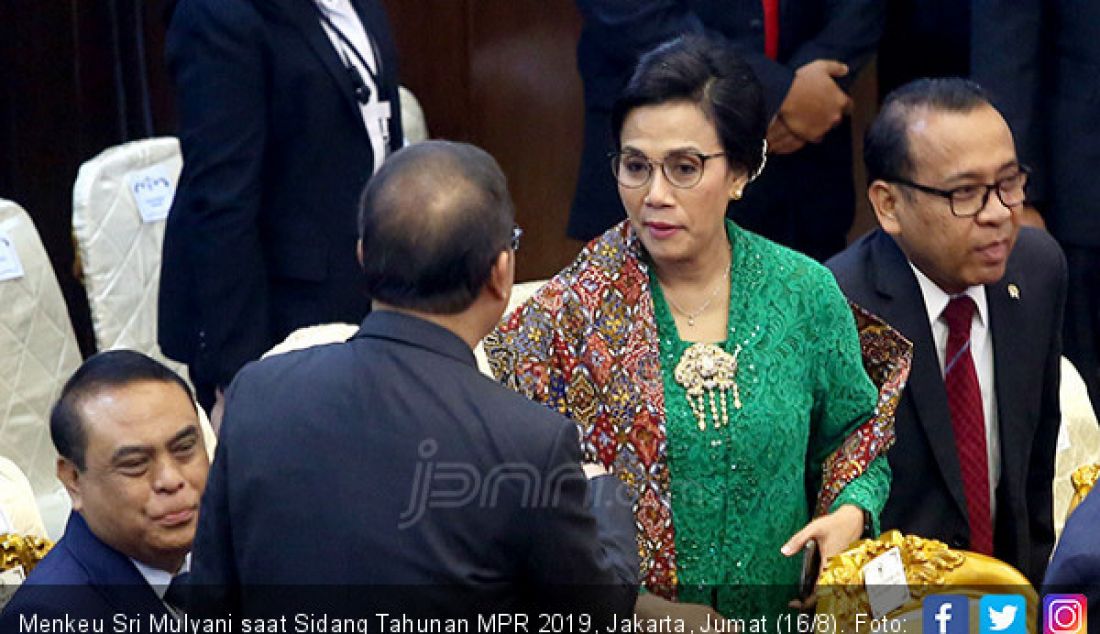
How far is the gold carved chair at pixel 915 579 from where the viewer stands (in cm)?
249

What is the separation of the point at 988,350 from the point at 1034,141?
3.94 feet

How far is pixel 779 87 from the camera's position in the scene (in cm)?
398

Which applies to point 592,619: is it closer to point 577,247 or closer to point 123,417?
point 123,417

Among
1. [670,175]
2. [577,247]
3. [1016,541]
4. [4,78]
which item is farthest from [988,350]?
[4,78]

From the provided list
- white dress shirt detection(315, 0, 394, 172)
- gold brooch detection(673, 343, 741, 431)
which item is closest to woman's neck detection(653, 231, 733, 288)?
gold brooch detection(673, 343, 741, 431)

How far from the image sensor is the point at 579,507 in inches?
78.2

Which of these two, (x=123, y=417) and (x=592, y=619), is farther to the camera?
(x=123, y=417)

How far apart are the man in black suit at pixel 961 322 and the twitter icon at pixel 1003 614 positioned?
16.5 inches

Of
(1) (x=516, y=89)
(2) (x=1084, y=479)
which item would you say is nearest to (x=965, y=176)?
(2) (x=1084, y=479)

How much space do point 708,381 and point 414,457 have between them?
2.40ft

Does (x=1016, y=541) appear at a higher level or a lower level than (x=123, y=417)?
lower

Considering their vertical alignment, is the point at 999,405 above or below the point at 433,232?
below

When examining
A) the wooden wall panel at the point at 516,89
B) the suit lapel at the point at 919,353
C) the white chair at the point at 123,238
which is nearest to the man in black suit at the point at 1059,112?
the suit lapel at the point at 919,353

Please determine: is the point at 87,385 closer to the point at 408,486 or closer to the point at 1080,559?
the point at 408,486
